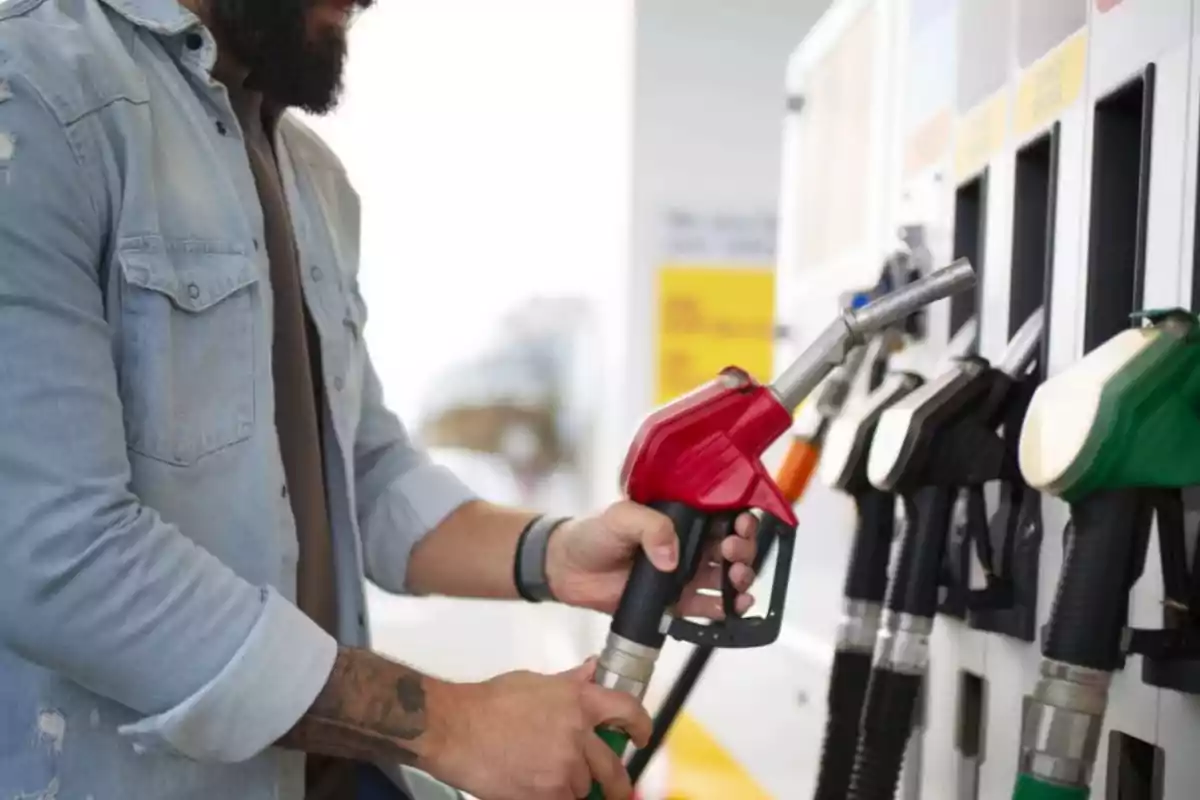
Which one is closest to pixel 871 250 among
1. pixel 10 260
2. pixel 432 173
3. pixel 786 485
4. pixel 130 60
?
pixel 786 485

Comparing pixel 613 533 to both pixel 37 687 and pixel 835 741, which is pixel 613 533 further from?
pixel 37 687

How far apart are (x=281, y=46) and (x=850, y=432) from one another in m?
0.50

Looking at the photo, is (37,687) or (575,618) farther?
(575,618)

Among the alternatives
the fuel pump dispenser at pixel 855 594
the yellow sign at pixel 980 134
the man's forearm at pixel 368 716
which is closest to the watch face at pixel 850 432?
→ the fuel pump dispenser at pixel 855 594

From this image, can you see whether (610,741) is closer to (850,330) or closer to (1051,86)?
(850,330)

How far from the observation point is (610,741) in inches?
27.5

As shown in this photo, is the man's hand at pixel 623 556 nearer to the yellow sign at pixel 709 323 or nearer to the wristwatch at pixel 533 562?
the wristwatch at pixel 533 562

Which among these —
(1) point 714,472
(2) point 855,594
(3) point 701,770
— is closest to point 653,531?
(1) point 714,472

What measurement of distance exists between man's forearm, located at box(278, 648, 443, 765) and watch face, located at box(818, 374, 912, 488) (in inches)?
13.3

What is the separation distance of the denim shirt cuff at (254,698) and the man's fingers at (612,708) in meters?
0.15

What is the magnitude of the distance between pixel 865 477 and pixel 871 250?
539 mm

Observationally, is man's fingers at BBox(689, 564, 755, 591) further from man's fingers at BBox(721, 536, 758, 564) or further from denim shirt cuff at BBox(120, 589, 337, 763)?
denim shirt cuff at BBox(120, 589, 337, 763)

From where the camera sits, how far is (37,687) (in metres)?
0.72

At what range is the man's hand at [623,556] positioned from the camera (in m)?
0.70
